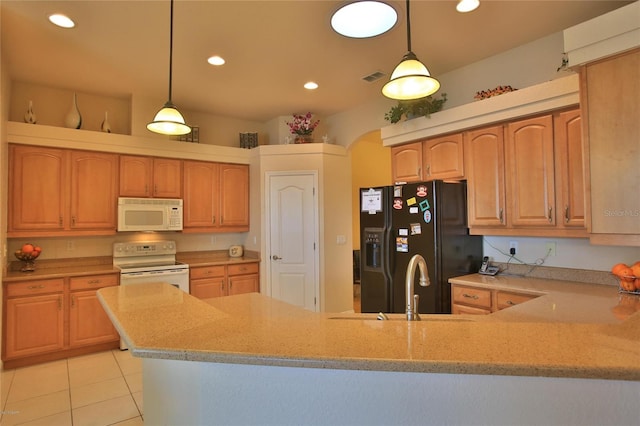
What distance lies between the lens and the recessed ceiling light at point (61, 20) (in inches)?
99.3

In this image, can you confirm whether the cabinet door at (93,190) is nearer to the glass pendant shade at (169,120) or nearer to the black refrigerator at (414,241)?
the glass pendant shade at (169,120)

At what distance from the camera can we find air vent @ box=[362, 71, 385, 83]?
3.52m

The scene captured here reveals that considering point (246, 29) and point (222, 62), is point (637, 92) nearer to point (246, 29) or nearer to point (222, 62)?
point (246, 29)

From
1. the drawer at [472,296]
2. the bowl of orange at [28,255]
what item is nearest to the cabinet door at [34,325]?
the bowl of orange at [28,255]

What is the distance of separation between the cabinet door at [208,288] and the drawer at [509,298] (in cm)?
312

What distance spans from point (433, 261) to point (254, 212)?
2.65 metres

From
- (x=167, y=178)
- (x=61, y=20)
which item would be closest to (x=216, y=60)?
(x=61, y=20)

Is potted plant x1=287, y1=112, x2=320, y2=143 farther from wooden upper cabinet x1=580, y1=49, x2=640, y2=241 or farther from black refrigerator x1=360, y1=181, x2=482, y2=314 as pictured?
wooden upper cabinet x1=580, y1=49, x2=640, y2=241

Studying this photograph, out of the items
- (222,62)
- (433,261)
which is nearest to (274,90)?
(222,62)

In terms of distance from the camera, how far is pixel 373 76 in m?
3.60

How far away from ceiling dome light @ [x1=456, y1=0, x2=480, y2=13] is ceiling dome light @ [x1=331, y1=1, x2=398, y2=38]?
67 centimetres

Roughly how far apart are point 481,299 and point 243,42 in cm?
283

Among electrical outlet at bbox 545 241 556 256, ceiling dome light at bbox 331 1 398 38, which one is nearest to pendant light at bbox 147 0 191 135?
ceiling dome light at bbox 331 1 398 38

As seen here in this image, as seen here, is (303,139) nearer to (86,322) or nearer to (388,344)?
(86,322)
